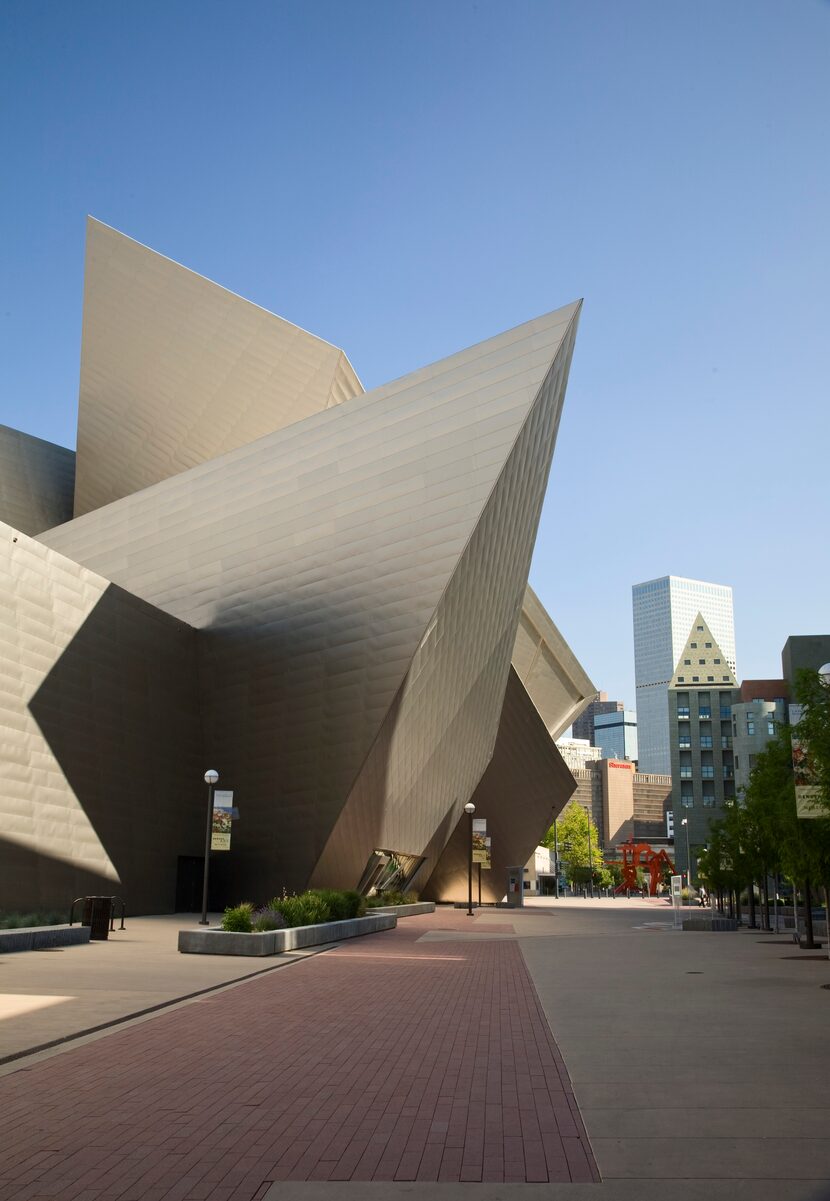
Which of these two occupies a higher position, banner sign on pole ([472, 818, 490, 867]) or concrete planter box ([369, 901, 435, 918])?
banner sign on pole ([472, 818, 490, 867])

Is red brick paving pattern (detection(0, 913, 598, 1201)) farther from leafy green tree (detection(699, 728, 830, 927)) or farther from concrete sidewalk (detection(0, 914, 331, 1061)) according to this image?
leafy green tree (detection(699, 728, 830, 927))

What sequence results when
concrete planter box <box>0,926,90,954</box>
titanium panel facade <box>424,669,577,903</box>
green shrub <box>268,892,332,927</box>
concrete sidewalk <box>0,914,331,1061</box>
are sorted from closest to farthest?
concrete sidewalk <box>0,914,331,1061</box>
concrete planter box <box>0,926,90,954</box>
green shrub <box>268,892,332,927</box>
titanium panel facade <box>424,669,577,903</box>

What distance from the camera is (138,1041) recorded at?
348 inches

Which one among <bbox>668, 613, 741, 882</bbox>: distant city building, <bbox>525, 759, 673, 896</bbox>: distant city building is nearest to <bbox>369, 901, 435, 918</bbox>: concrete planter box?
<bbox>668, 613, 741, 882</bbox>: distant city building

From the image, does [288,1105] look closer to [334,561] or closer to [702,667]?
[334,561]

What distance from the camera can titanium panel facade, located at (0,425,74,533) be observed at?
145 ft

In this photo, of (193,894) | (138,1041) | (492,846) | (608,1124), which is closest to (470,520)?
(193,894)

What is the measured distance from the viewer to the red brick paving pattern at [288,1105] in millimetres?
5137

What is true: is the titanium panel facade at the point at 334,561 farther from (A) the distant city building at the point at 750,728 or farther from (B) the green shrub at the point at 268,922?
(A) the distant city building at the point at 750,728

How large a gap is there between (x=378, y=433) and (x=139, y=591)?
10356 mm

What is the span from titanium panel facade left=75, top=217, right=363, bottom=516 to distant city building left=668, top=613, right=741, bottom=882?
3082 inches

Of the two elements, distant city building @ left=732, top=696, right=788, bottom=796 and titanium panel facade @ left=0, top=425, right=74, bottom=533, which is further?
distant city building @ left=732, top=696, right=788, bottom=796

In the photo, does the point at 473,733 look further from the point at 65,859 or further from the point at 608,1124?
the point at 608,1124

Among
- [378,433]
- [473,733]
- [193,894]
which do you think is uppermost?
[378,433]
